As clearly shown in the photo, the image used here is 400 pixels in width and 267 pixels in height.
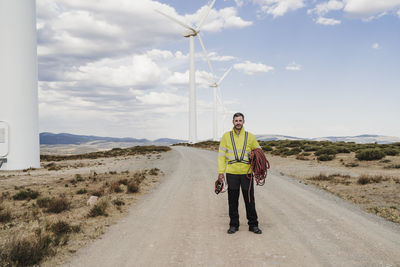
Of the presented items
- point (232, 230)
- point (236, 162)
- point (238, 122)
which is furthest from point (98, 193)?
point (238, 122)

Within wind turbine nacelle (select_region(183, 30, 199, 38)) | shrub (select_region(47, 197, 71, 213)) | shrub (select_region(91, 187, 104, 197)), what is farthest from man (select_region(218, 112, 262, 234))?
wind turbine nacelle (select_region(183, 30, 199, 38))

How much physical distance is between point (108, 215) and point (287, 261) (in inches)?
216

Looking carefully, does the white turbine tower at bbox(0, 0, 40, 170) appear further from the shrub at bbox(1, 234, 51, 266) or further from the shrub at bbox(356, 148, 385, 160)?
the shrub at bbox(356, 148, 385, 160)

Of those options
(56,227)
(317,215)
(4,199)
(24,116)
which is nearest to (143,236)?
(56,227)

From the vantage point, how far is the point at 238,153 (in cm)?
640

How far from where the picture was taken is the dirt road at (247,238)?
506 centimetres

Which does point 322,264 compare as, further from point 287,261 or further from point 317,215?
point 317,215

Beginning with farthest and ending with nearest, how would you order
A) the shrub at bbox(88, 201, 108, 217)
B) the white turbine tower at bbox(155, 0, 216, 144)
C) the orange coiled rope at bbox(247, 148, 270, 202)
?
the white turbine tower at bbox(155, 0, 216, 144) < the shrub at bbox(88, 201, 108, 217) < the orange coiled rope at bbox(247, 148, 270, 202)

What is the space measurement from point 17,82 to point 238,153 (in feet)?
77.2

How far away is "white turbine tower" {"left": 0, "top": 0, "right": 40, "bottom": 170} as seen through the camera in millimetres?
→ 22906

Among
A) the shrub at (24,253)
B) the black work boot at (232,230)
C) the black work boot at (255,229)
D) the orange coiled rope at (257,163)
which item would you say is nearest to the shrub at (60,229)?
the shrub at (24,253)

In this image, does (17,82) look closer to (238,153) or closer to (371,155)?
(238,153)

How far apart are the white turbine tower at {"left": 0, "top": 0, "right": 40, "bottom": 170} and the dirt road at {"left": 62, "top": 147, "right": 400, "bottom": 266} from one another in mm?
19349

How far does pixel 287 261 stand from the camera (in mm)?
4938
